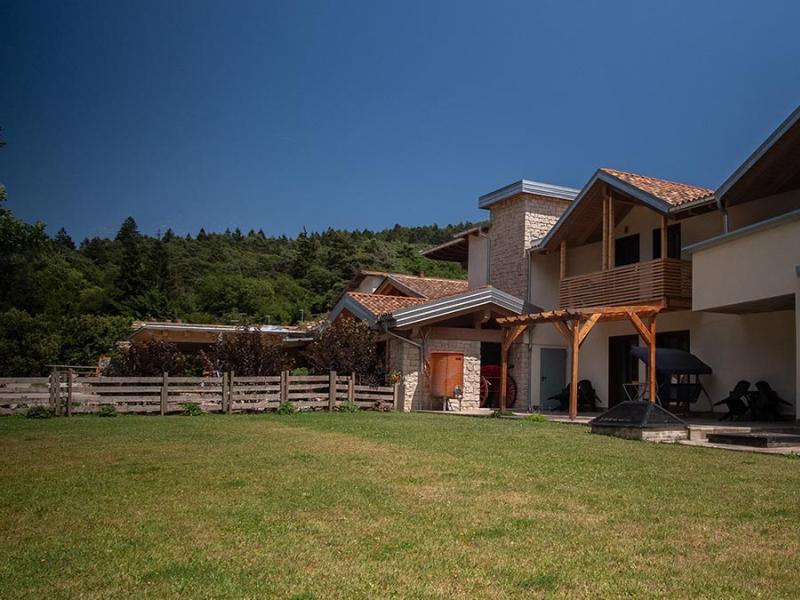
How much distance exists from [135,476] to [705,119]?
3569cm

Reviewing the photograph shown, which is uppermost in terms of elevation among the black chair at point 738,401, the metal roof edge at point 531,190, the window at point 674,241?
the metal roof edge at point 531,190

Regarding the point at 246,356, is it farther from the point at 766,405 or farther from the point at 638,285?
the point at 766,405

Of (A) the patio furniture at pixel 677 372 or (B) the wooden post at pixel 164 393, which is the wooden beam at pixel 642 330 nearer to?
(A) the patio furniture at pixel 677 372

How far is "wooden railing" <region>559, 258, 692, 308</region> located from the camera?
18.3 meters

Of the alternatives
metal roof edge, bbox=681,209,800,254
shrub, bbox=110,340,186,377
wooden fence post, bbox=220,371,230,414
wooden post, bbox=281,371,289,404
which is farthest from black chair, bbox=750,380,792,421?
shrub, bbox=110,340,186,377

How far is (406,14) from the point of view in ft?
112

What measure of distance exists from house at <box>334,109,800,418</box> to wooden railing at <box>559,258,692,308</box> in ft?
0.11

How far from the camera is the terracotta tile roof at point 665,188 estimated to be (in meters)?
18.7

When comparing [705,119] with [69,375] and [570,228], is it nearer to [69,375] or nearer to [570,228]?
[570,228]

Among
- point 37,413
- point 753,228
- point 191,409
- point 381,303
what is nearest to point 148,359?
point 191,409

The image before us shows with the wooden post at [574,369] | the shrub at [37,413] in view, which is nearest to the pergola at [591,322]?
the wooden post at [574,369]

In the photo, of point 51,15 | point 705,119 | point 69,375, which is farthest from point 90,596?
point 705,119

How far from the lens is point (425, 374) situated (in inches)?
862

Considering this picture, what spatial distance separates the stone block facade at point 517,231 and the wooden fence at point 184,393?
20.5 ft
